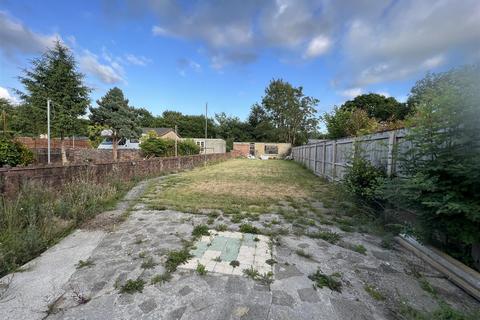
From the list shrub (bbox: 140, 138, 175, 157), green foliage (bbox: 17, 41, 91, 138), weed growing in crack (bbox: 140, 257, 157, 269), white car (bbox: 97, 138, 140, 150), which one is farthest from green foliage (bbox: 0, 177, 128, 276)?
white car (bbox: 97, 138, 140, 150)

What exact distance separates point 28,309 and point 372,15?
8313 millimetres

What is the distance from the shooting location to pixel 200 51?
12531 mm

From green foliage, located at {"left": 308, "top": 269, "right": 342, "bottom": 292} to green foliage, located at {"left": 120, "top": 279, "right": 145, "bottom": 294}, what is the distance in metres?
1.69

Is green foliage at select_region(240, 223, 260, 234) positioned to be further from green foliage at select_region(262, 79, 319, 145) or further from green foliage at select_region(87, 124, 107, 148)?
green foliage at select_region(262, 79, 319, 145)

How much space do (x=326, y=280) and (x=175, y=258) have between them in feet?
5.51

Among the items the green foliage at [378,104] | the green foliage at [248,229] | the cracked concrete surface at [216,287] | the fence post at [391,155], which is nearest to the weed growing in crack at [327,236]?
the cracked concrete surface at [216,287]

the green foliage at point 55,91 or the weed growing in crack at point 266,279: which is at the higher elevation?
the green foliage at point 55,91

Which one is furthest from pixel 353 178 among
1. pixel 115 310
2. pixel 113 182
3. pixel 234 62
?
pixel 234 62

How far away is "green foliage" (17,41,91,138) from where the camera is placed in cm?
868

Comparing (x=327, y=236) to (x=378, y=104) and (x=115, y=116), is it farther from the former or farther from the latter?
(x=378, y=104)

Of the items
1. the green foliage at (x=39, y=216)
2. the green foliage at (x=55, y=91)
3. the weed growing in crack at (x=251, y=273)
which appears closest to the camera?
the weed growing in crack at (x=251, y=273)

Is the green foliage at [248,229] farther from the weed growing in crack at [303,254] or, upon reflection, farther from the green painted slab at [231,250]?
the weed growing in crack at [303,254]

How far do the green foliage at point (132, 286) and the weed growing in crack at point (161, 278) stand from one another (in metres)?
0.10

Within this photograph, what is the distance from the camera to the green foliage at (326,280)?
7.55 feet
